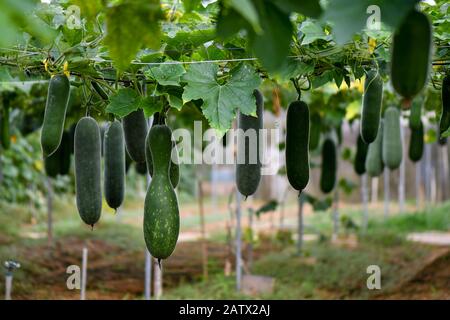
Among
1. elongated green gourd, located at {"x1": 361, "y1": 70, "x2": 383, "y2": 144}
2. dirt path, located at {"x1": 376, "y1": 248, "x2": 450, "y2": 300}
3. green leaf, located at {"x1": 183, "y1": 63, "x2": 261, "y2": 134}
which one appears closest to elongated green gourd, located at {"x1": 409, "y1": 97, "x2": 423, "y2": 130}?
dirt path, located at {"x1": 376, "y1": 248, "x2": 450, "y2": 300}

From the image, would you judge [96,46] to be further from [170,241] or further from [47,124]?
[170,241]

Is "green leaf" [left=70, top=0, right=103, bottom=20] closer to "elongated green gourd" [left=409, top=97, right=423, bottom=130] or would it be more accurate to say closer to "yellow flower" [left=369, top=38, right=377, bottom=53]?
"yellow flower" [left=369, top=38, right=377, bottom=53]

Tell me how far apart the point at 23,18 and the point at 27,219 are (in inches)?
465

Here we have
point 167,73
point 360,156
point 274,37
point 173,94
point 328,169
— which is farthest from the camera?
point 360,156

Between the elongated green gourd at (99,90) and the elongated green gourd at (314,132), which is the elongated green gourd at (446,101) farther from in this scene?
the elongated green gourd at (314,132)

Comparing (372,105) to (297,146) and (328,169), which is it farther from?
(328,169)

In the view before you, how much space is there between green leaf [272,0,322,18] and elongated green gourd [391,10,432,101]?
0.52 ft

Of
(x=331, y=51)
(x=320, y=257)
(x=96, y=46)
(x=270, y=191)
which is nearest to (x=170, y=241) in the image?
(x=96, y=46)

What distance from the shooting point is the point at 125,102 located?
2938mm

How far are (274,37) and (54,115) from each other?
1833 mm

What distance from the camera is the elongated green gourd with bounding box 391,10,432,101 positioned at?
3.67ft

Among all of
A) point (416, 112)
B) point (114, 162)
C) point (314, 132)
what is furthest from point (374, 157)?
point (114, 162)

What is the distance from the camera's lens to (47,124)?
2.70 metres

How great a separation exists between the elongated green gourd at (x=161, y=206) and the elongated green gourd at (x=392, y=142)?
7.37ft
